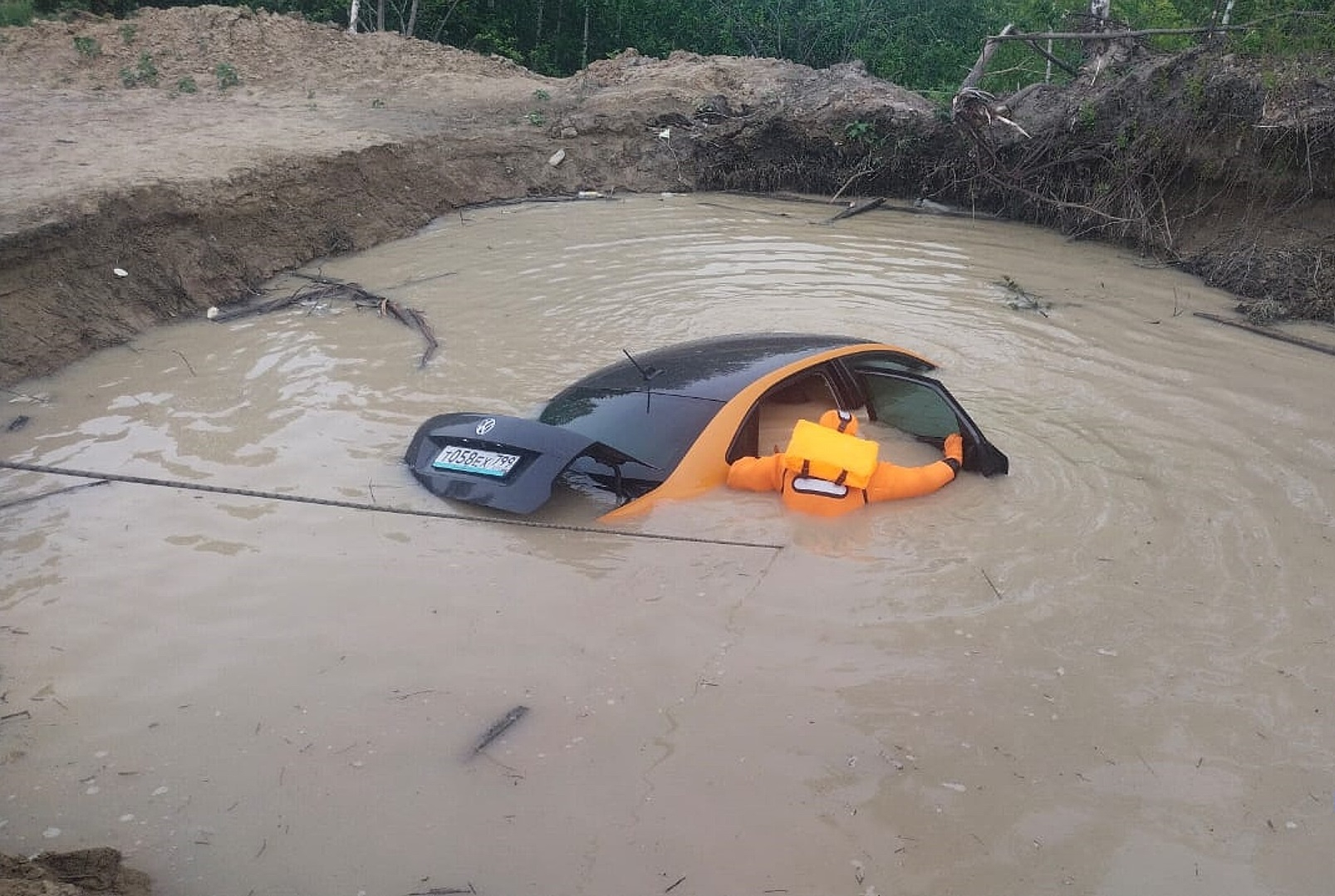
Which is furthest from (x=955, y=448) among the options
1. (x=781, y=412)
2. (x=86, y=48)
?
(x=86, y=48)

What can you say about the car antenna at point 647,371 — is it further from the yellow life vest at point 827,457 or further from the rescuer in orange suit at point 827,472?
the yellow life vest at point 827,457

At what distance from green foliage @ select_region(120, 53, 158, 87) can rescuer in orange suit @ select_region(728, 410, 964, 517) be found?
13658 millimetres

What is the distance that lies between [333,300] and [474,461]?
16.5ft

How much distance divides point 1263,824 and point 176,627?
4.35 m

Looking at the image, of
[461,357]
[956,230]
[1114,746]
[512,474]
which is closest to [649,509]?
[512,474]

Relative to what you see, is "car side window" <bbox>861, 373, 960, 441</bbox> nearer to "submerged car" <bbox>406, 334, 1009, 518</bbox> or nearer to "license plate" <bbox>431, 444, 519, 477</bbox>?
"submerged car" <bbox>406, 334, 1009, 518</bbox>

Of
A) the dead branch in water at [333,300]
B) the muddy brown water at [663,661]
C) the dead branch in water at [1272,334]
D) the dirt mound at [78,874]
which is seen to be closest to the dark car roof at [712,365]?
the muddy brown water at [663,661]

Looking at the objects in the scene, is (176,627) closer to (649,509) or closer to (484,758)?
(484,758)

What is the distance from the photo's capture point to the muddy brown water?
3.35 m

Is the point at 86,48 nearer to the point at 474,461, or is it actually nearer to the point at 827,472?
the point at 474,461

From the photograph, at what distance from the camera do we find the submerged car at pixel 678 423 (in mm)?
4934

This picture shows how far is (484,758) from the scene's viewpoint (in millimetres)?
3680

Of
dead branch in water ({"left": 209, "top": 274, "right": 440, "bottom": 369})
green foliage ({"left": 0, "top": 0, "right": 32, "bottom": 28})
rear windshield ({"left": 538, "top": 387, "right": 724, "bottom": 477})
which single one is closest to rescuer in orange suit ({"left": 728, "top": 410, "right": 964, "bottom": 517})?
rear windshield ({"left": 538, "top": 387, "right": 724, "bottom": 477})

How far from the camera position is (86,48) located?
15.3 meters
